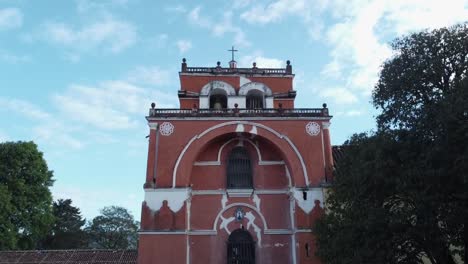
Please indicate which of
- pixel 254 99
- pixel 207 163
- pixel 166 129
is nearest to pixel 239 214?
pixel 207 163

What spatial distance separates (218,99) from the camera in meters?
22.2

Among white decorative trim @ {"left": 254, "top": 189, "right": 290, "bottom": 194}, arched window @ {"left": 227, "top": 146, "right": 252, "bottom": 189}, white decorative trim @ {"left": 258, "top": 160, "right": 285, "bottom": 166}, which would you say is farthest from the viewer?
white decorative trim @ {"left": 258, "top": 160, "right": 285, "bottom": 166}

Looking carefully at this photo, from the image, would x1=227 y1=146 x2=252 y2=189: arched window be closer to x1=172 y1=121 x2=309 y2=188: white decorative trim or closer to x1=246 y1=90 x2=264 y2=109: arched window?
x1=172 y1=121 x2=309 y2=188: white decorative trim

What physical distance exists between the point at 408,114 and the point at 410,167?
161cm

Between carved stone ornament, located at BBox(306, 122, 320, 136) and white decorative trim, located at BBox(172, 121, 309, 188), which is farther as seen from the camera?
carved stone ornament, located at BBox(306, 122, 320, 136)

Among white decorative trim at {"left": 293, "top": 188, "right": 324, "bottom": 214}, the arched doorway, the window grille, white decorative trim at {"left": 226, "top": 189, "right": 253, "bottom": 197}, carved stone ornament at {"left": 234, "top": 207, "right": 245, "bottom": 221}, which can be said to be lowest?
the arched doorway

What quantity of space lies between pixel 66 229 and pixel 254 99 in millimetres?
22615

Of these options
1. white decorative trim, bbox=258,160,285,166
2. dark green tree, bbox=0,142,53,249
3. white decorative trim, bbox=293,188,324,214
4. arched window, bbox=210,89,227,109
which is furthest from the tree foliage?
dark green tree, bbox=0,142,53,249

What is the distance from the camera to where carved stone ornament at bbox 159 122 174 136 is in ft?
63.6

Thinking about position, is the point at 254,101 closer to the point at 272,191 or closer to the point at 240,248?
the point at 272,191

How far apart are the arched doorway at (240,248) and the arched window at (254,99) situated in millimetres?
6259

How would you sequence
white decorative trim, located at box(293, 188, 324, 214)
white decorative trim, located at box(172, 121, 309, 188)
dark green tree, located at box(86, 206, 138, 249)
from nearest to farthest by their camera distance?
white decorative trim, located at box(293, 188, 324, 214) < white decorative trim, located at box(172, 121, 309, 188) < dark green tree, located at box(86, 206, 138, 249)

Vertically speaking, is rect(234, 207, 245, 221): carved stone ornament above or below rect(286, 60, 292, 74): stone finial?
below

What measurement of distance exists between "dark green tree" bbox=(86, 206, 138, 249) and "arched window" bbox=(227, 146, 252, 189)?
2124 cm
